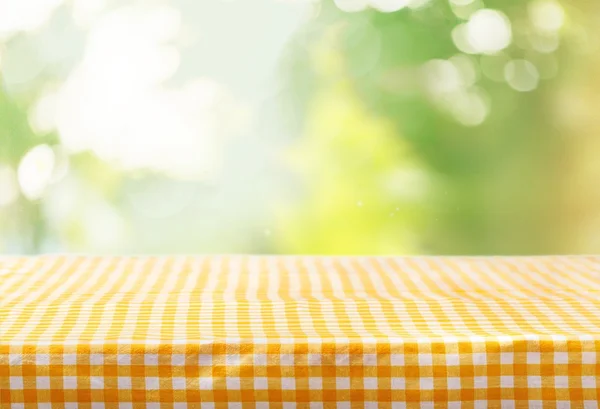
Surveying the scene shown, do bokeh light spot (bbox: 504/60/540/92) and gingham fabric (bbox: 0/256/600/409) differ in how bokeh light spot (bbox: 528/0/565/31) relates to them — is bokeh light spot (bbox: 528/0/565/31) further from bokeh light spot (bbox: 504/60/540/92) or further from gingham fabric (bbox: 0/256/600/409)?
gingham fabric (bbox: 0/256/600/409)

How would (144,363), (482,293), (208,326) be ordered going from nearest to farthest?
(144,363) → (208,326) → (482,293)

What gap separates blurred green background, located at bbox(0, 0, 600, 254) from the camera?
367 centimetres

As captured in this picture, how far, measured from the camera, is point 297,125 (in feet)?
12.2

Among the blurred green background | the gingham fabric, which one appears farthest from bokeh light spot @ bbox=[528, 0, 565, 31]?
the gingham fabric

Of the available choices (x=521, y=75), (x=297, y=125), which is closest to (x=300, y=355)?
(x=297, y=125)

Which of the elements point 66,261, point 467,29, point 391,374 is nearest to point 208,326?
point 391,374

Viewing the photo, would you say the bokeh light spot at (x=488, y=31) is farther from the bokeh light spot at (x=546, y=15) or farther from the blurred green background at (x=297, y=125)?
the bokeh light spot at (x=546, y=15)

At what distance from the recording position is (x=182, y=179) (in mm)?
3736

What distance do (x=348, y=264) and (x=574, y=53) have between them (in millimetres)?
1796

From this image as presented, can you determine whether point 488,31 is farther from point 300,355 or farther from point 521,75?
point 300,355

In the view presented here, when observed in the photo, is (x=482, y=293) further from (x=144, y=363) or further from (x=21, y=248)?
(x=21, y=248)

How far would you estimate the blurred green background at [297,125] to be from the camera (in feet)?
12.0

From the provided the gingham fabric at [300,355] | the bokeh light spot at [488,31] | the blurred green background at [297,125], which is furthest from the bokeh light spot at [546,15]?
the gingham fabric at [300,355]

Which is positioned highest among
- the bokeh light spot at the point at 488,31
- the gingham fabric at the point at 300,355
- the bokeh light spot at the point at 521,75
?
the bokeh light spot at the point at 488,31
